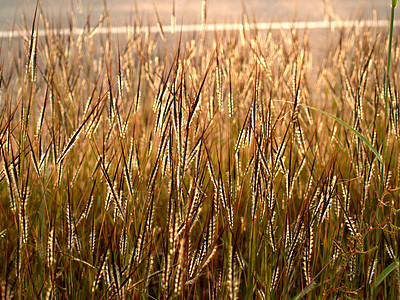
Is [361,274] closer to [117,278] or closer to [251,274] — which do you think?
[251,274]

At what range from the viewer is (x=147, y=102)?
220 cm

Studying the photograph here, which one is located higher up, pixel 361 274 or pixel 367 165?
pixel 367 165

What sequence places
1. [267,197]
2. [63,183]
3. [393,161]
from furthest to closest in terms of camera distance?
[393,161], [63,183], [267,197]

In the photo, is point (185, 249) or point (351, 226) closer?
point (185, 249)

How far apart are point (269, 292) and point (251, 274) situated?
8 centimetres

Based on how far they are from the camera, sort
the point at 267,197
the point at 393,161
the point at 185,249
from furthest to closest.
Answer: the point at 393,161 < the point at 267,197 < the point at 185,249

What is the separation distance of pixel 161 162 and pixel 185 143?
174 millimetres

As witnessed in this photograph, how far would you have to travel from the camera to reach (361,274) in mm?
1278

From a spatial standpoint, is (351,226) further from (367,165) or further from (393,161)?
(393,161)

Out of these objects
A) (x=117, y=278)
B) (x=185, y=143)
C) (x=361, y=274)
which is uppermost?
(x=185, y=143)

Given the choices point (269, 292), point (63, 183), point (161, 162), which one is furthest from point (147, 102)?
point (269, 292)

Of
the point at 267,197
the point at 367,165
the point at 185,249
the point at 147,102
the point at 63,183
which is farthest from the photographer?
the point at 147,102

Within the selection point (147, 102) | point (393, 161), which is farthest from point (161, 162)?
point (147, 102)

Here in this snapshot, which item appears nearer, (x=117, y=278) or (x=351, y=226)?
(x=117, y=278)
